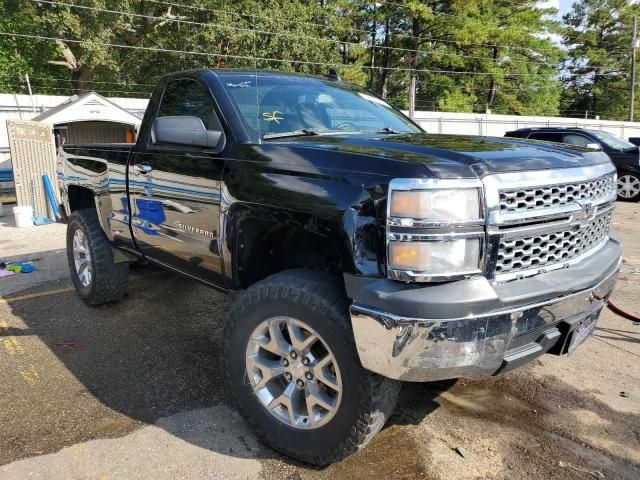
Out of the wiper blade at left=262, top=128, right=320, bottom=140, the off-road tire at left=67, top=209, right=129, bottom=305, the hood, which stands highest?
the wiper blade at left=262, top=128, right=320, bottom=140

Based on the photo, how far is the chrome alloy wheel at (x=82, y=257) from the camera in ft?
16.5

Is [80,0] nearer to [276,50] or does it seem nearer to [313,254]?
[276,50]

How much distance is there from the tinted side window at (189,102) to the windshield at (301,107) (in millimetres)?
174

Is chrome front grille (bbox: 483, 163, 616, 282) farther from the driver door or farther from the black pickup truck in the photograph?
the driver door

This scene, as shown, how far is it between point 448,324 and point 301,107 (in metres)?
1.91

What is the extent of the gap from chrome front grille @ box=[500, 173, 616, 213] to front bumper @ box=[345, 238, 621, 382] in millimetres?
335

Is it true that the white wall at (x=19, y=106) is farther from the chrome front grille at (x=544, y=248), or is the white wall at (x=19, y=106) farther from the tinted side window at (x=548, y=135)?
the chrome front grille at (x=544, y=248)

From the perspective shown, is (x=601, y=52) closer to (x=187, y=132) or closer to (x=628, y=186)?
(x=628, y=186)

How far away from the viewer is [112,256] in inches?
191

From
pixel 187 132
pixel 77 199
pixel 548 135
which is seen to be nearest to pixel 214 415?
pixel 187 132

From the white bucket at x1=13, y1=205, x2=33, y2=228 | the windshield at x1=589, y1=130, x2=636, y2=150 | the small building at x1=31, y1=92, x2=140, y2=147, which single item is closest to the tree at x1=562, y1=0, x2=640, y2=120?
the windshield at x1=589, y1=130, x2=636, y2=150

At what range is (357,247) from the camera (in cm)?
227

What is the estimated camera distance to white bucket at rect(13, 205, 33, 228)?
391 inches

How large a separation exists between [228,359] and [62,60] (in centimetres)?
3453
